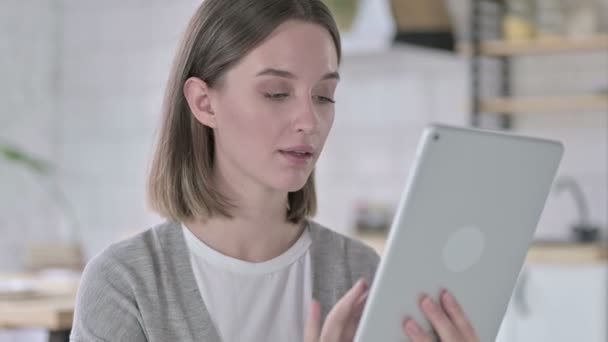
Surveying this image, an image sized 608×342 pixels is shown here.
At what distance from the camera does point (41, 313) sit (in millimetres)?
2590

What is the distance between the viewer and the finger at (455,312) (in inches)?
52.4

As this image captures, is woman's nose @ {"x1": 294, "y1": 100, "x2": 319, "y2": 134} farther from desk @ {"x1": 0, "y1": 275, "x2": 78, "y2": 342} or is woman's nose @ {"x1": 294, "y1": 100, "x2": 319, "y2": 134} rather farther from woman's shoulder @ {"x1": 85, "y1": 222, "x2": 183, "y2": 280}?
desk @ {"x1": 0, "y1": 275, "x2": 78, "y2": 342}

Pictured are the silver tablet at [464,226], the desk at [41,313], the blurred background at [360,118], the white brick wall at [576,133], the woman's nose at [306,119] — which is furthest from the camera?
the white brick wall at [576,133]

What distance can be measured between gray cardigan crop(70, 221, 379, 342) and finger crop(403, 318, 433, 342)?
0.33m

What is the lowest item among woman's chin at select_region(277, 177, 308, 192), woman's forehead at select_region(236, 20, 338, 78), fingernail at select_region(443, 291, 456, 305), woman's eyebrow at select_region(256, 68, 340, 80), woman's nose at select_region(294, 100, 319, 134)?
fingernail at select_region(443, 291, 456, 305)

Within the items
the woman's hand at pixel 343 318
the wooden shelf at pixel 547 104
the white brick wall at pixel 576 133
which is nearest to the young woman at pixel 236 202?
the woman's hand at pixel 343 318

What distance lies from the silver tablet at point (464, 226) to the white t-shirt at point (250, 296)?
1.05 ft

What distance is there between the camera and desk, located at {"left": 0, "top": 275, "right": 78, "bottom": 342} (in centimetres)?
258

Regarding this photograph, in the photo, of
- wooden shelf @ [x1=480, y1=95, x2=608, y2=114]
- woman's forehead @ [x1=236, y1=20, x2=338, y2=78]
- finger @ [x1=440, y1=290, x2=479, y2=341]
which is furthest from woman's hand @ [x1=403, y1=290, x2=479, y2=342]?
wooden shelf @ [x1=480, y1=95, x2=608, y2=114]

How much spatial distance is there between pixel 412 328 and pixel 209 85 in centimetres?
51

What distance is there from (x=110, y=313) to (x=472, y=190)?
58cm

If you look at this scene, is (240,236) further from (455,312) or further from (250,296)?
(455,312)

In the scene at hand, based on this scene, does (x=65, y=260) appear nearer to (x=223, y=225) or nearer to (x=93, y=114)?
(x=93, y=114)

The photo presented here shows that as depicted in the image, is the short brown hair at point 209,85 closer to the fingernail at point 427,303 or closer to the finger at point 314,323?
the finger at point 314,323
